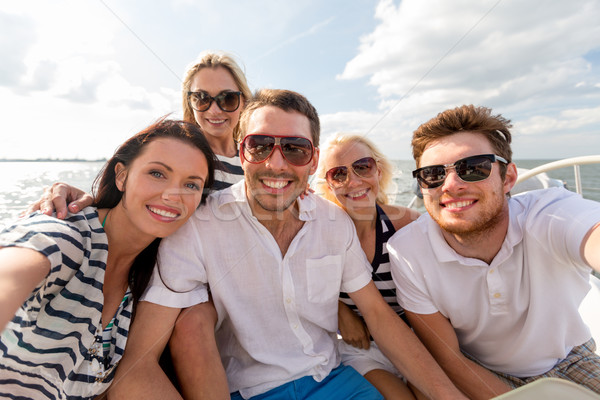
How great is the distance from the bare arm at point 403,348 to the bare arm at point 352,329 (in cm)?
15

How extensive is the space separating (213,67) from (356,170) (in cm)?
195

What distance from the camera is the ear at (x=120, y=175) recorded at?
1.93 m

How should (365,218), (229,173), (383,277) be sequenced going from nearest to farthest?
1. (383,277)
2. (365,218)
3. (229,173)

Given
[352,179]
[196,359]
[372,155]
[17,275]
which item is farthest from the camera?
[372,155]

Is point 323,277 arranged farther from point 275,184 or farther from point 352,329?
point 275,184

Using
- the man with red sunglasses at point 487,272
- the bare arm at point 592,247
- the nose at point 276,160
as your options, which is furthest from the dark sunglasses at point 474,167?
the nose at point 276,160

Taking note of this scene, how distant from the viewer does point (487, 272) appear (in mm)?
1948

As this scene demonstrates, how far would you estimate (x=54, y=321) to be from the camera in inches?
59.4

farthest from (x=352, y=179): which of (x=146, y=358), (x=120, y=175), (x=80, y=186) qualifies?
(x=80, y=186)

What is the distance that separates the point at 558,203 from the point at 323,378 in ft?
5.44

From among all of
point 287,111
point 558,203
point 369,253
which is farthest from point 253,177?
point 558,203

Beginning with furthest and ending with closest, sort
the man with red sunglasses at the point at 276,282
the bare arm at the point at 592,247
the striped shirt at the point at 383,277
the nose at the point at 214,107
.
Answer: the nose at the point at 214,107 < the striped shirt at the point at 383,277 < the man with red sunglasses at the point at 276,282 < the bare arm at the point at 592,247

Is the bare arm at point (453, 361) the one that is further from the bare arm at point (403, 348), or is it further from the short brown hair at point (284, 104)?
the short brown hair at point (284, 104)

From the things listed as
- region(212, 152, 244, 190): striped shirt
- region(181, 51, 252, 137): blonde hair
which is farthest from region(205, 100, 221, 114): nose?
region(212, 152, 244, 190): striped shirt
